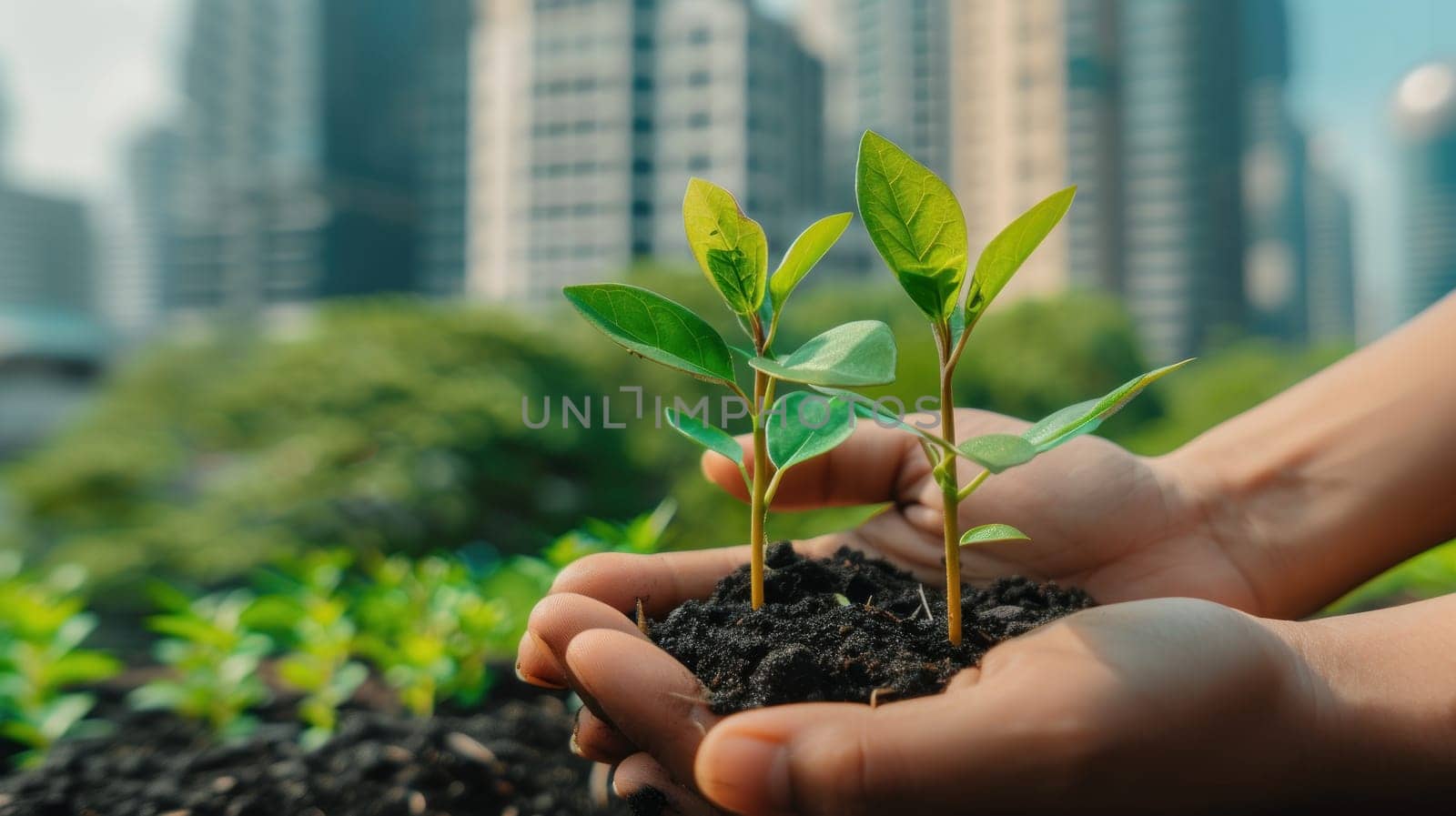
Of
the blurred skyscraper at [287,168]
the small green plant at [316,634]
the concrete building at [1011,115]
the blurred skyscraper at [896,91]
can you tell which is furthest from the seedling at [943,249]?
the blurred skyscraper at [287,168]

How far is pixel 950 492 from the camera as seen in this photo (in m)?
0.59

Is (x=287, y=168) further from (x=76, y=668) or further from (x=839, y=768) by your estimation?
(x=839, y=768)

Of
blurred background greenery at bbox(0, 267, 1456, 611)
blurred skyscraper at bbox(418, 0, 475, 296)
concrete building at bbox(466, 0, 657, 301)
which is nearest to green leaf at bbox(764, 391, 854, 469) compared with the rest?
blurred background greenery at bbox(0, 267, 1456, 611)

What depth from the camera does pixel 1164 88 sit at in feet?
114

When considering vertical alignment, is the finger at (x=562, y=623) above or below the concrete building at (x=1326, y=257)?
below

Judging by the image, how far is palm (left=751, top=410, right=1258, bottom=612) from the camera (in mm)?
874

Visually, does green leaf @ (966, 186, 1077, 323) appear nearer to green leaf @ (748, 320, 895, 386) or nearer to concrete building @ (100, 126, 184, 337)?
green leaf @ (748, 320, 895, 386)

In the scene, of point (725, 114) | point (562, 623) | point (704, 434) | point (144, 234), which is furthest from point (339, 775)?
point (144, 234)

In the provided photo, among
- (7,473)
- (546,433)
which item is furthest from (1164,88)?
(7,473)

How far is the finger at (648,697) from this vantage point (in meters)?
0.53

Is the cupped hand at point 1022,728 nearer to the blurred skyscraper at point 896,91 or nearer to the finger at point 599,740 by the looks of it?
the finger at point 599,740

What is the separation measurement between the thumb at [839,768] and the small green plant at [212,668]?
85 centimetres

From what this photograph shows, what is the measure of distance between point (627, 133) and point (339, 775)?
1255 inches

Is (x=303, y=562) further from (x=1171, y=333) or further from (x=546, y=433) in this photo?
(x=1171, y=333)
